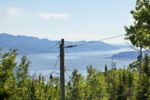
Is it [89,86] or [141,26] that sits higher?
[141,26]

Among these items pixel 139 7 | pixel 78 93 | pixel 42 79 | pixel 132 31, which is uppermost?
pixel 139 7

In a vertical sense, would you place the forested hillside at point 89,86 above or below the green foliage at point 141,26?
below

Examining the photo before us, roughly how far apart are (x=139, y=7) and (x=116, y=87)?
35.2 metres

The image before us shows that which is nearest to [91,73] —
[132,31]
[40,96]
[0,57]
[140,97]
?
[140,97]

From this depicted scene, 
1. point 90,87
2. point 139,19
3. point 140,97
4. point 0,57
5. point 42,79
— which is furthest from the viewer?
point 90,87

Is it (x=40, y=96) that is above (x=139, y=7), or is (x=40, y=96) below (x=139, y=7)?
below

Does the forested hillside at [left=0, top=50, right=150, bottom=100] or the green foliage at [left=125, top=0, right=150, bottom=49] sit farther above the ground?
the green foliage at [left=125, top=0, right=150, bottom=49]

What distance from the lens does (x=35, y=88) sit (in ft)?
113

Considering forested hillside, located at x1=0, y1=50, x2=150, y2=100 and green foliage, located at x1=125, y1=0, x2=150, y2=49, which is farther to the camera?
forested hillside, located at x1=0, y1=50, x2=150, y2=100

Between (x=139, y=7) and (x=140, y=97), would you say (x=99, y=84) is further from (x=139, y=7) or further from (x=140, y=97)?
(x=139, y=7)

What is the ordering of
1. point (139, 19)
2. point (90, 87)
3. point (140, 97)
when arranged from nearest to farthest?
1. point (139, 19)
2. point (140, 97)
3. point (90, 87)

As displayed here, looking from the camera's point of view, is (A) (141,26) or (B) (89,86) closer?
(A) (141,26)

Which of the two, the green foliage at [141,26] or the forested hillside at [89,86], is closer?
the green foliage at [141,26]

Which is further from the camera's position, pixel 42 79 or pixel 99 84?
pixel 99 84
